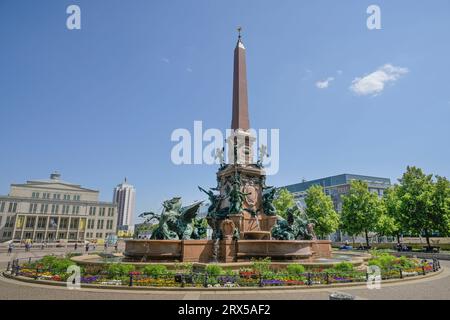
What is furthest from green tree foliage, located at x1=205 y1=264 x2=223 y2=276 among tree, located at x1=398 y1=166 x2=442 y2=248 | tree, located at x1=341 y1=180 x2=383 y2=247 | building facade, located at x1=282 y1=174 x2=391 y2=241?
building facade, located at x1=282 y1=174 x2=391 y2=241

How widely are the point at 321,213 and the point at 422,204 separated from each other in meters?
15.1

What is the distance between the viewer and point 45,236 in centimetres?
8494

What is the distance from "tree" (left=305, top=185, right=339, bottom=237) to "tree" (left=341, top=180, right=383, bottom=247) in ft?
7.73

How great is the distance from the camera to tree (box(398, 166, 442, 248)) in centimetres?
3972

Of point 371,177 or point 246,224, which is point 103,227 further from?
point 371,177

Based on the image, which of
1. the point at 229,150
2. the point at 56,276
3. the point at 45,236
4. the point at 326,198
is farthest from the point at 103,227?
the point at 56,276

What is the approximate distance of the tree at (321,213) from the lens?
49.2 metres

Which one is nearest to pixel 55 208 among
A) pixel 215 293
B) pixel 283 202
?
pixel 283 202

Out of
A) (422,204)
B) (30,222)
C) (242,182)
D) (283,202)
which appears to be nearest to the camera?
(242,182)

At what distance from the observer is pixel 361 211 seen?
158 feet

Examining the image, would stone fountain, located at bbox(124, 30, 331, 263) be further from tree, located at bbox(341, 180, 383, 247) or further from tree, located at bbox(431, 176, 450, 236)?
tree, located at bbox(341, 180, 383, 247)

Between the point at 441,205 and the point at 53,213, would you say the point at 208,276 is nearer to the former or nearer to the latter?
the point at 441,205

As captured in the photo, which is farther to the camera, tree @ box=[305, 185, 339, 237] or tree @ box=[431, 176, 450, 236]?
tree @ box=[305, 185, 339, 237]
